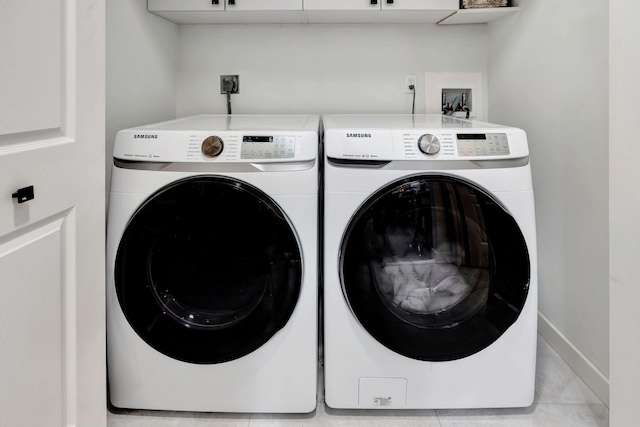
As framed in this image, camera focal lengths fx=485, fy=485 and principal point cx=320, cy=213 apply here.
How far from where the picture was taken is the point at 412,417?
4.92 ft

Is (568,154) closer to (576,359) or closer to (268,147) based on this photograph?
(576,359)

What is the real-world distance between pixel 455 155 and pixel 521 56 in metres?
0.88

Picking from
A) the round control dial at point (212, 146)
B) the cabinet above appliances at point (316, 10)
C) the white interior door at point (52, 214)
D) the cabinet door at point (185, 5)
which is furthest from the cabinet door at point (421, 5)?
the white interior door at point (52, 214)

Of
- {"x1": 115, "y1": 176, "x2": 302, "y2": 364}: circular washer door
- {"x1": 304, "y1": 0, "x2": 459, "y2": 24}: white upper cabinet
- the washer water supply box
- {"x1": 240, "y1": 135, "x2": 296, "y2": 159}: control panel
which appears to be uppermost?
the washer water supply box

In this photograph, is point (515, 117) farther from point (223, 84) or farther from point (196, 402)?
point (196, 402)

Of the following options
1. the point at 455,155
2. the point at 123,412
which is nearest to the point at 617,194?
the point at 455,155

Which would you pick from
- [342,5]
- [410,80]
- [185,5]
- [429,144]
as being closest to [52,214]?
[429,144]

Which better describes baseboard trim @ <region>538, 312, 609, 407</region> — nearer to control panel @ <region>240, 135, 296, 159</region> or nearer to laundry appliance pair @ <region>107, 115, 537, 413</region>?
laundry appliance pair @ <region>107, 115, 537, 413</region>

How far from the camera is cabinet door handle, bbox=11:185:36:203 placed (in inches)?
33.0

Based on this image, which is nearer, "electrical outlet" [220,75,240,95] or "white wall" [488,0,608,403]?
"white wall" [488,0,608,403]

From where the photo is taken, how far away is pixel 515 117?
6.82ft

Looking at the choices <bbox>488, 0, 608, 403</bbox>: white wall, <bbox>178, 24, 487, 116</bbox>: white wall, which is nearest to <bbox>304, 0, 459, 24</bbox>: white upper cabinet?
<bbox>178, 24, 487, 116</bbox>: white wall

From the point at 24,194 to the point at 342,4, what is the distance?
1.51 meters

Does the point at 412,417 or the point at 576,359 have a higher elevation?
the point at 576,359
